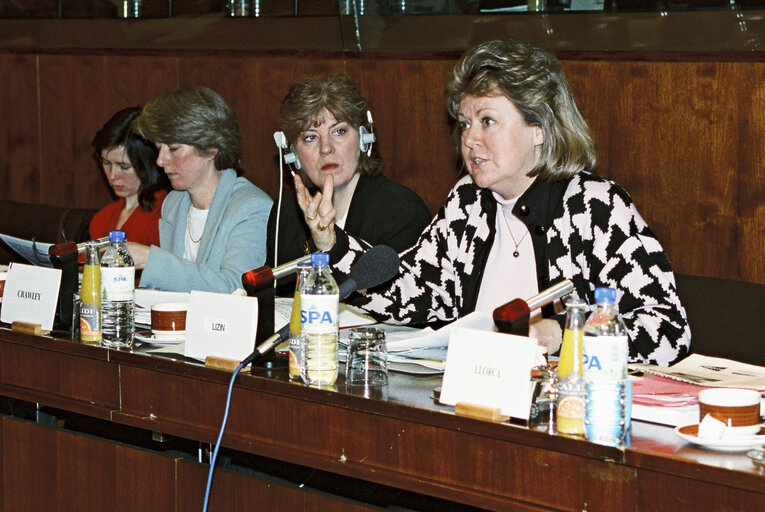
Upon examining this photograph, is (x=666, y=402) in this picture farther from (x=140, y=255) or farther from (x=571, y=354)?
(x=140, y=255)

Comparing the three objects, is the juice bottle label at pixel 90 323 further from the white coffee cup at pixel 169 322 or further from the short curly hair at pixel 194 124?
the short curly hair at pixel 194 124

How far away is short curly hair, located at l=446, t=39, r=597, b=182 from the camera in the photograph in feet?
7.82

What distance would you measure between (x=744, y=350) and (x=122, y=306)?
138cm

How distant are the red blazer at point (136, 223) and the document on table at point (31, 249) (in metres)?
0.81

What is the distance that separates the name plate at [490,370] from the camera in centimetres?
154

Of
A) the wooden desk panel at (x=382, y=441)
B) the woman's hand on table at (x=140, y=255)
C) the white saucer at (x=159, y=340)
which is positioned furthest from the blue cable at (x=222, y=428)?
the woman's hand on table at (x=140, y=255)

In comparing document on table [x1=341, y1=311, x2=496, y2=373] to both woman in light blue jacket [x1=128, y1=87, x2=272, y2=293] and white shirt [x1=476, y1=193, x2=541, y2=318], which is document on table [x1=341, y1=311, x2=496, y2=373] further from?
woman in light blue jacket [x1=128, y1=87, x2=272, y2=293]

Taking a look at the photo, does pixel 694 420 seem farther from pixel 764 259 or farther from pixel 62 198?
pixel 62 198

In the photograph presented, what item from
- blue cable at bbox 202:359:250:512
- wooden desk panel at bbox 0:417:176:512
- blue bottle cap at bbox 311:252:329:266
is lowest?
wooden desk panel at bbox 0:417:176:512

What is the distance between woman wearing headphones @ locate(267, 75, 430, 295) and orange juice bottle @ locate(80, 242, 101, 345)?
2.99 feet

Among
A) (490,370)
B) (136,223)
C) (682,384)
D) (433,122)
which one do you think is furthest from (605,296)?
(136,223)

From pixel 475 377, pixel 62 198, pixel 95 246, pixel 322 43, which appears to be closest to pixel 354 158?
pixel 322 43

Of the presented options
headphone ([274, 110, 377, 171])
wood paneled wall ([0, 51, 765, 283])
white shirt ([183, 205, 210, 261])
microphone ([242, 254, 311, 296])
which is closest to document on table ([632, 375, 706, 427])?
microphone ([242, 254, 311, 296])

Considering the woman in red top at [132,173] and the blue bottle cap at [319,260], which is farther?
the woman in red top at [132,173]
